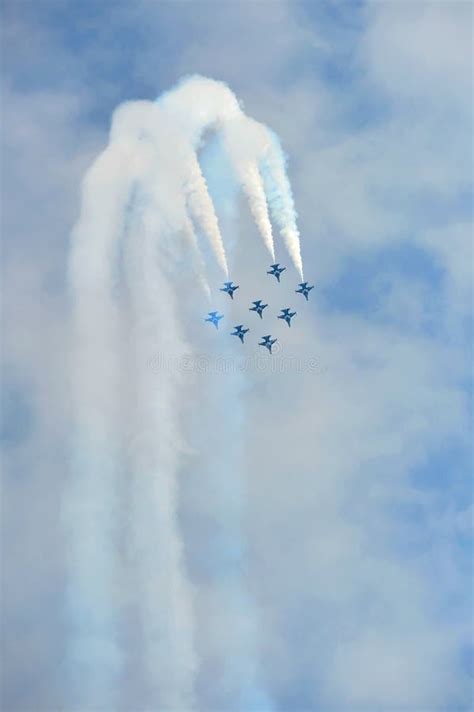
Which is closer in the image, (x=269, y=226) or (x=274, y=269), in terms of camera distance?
(x=269, y=226)

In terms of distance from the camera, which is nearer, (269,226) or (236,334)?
(269,226)

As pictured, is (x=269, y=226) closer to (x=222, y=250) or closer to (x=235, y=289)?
(x=222, y=250)

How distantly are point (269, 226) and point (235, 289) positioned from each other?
1580cm

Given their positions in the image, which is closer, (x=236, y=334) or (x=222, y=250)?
(x=222, y=250)

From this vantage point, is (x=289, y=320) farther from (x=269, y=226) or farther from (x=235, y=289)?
(x=269, y=226)

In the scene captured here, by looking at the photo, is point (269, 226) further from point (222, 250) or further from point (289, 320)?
point (289, 320)

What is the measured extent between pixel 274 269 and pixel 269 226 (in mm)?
15071

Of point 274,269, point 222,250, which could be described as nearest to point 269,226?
point 222,250

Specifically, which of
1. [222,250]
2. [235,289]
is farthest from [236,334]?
[222,250]

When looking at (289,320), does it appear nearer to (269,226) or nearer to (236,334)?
(236,334)

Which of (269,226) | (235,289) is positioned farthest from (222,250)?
(235,289)

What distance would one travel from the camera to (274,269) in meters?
142

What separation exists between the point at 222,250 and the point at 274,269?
16246 millimetres

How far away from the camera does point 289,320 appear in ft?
488
